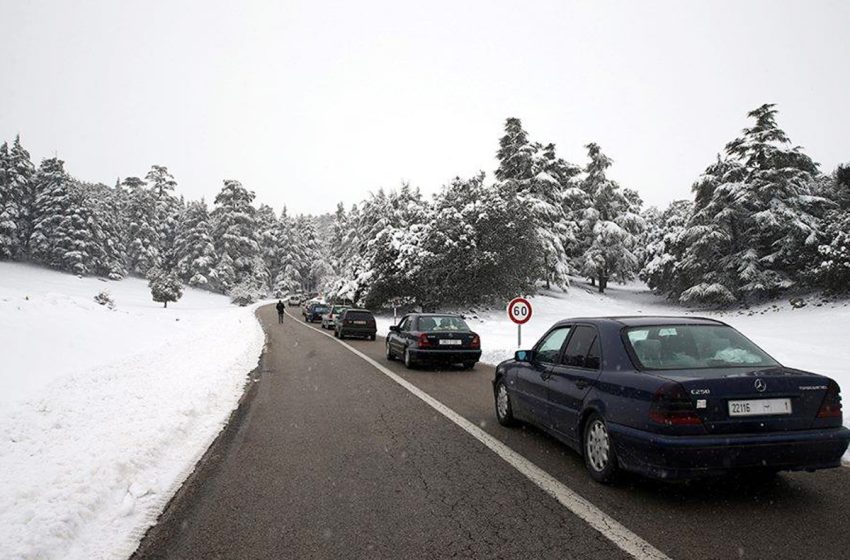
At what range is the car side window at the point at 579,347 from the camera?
5367 mm

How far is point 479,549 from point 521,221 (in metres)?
31.5

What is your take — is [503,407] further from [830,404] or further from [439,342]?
[439,342]

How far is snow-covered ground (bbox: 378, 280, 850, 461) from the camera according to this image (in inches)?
556

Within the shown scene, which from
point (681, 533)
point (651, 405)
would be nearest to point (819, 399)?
point (651, 405)

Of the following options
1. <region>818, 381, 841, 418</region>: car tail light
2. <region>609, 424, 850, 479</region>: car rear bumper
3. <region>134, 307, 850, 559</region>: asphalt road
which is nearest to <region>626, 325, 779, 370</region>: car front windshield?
<region>818, 381, 841, 418</region>: car tail light

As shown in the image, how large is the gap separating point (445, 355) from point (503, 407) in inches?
242

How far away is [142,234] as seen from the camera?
79.2m

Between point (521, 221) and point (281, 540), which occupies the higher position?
point (521, 221)

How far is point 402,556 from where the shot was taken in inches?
134

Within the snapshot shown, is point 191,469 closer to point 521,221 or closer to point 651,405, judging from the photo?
point 651,405

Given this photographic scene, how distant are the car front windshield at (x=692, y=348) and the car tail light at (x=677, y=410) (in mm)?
494

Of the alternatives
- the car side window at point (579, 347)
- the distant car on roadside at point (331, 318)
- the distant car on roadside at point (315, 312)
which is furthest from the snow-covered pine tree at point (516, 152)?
the car side window at point (579, 347)

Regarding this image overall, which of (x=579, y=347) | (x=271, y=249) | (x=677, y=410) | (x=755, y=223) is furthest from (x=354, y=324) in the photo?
(x=271, y=249)

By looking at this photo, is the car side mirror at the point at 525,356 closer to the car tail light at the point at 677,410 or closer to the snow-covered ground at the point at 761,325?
the car tail light at the point at 677,410
